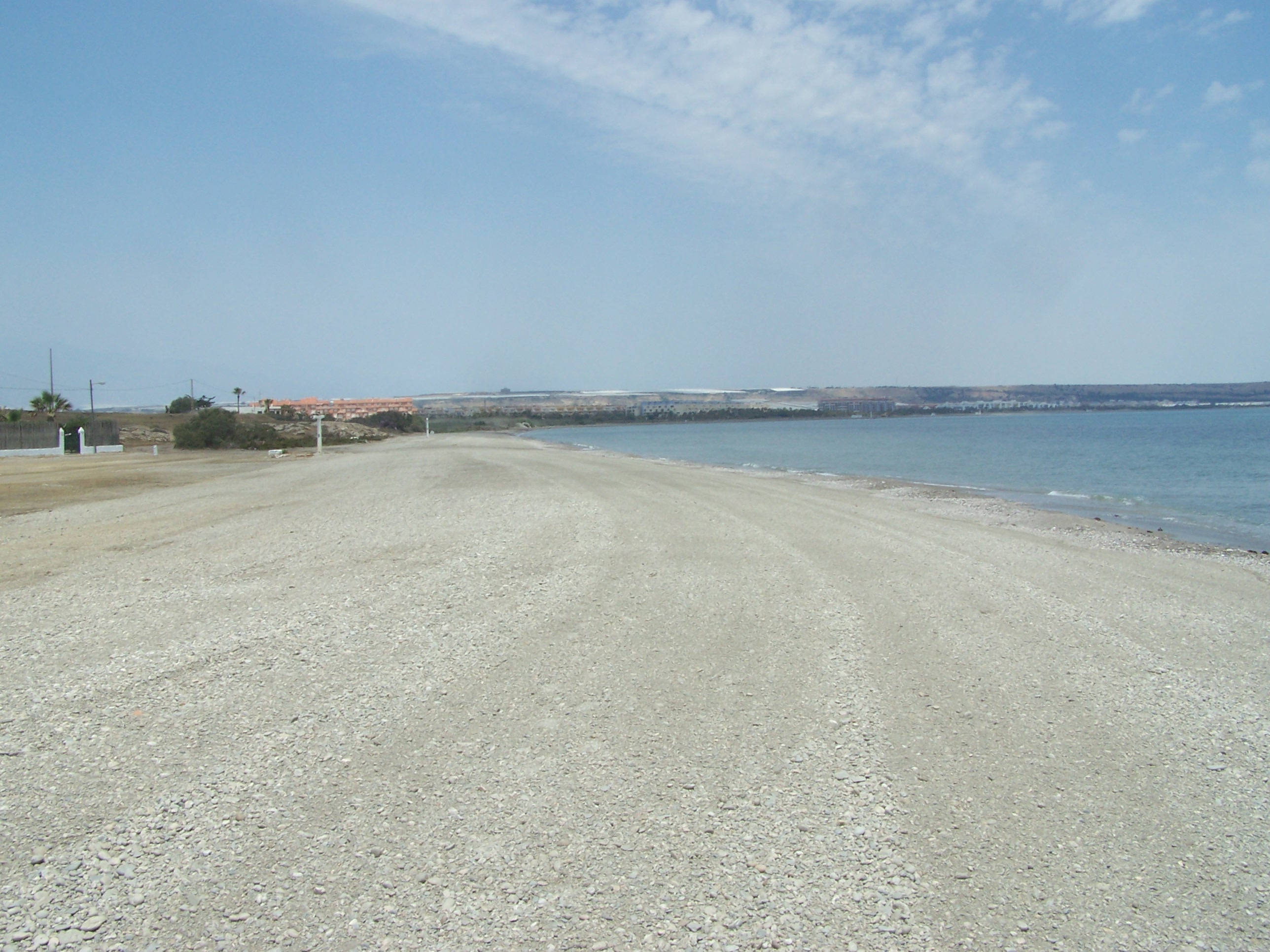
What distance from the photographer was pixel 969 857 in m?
3.27

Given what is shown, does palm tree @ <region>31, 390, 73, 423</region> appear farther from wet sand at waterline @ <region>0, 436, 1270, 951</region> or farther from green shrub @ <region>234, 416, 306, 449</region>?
wet sand at waterline @ <region>0, 436, 1270, 951</region>

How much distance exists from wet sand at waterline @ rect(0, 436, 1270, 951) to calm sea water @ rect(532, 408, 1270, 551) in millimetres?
11906

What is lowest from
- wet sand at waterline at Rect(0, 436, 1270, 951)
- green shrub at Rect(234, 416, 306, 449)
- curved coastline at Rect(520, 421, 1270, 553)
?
curved coastline at Rect(520, 421, 1270, 553)

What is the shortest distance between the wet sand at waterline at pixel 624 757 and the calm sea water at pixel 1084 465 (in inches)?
469

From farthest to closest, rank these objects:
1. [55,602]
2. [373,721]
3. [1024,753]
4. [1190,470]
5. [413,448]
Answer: [413,448] < [1190,470] < [55,602] < [373,721] < [1024,753]

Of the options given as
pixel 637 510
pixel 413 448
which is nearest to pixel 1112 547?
pixel 637 510

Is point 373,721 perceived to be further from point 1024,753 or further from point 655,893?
point 1024,753

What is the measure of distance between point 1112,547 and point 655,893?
39.6ft

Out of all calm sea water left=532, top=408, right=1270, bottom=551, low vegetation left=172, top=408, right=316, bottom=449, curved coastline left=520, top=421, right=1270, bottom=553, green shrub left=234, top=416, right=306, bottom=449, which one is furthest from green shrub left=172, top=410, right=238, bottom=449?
curved coastline left=520, top=421, right=1270, bottom=553

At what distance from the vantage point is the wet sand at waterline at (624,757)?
9.65 ft

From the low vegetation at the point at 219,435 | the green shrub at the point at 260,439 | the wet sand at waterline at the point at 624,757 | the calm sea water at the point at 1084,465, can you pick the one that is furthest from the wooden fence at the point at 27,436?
the wet sand at waterline at the point at 624,757

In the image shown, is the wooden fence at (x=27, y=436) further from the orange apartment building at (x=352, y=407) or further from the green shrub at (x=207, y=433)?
the orange apartment building at (x=352, y=407)

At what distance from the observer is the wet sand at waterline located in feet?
9.65

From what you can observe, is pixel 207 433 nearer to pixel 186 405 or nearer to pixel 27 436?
pixel 27 436
